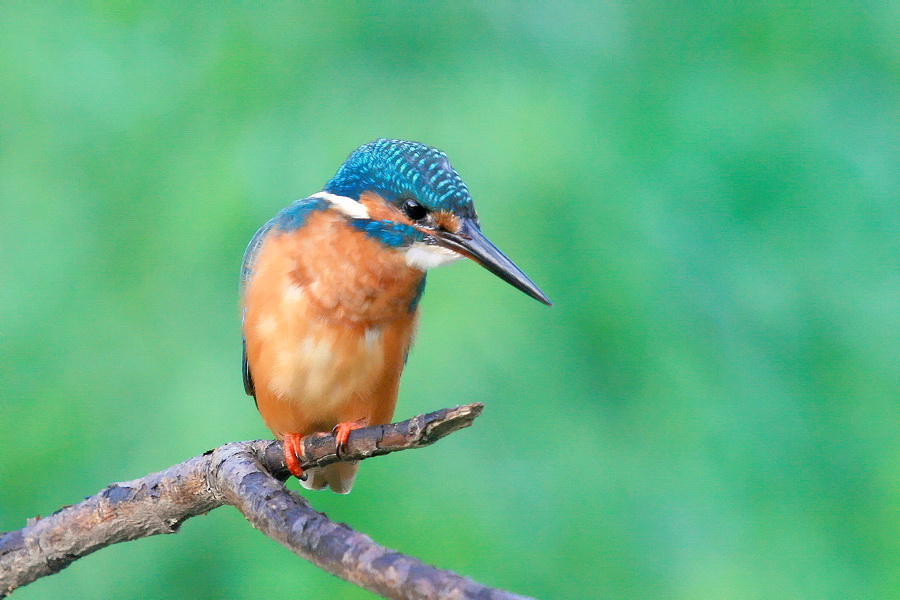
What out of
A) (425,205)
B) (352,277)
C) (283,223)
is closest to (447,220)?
(425,205)

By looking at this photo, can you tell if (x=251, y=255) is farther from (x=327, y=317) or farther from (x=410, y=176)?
(x=410, y=176)

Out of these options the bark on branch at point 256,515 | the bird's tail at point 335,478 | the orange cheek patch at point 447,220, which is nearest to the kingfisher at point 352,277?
the orange cheek patch at point 447,220

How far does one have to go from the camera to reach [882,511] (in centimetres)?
220

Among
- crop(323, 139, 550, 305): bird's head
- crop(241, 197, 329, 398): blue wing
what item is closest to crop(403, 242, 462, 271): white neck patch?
crop(323, 139, 550, 305): bird's head

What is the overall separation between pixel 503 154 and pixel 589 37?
395 mm

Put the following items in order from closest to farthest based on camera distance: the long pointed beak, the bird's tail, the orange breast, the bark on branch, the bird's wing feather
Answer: the bark on branch, the long pointed beak, the orange breast, the bird's wing feather, the bird's tail

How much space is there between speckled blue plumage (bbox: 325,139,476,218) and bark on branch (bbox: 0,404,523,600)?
338 millimetres

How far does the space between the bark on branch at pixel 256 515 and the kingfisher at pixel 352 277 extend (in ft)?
0.33

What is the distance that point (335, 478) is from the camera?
1.72m

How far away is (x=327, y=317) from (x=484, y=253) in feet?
0.84

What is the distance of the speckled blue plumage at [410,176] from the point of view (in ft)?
4.16

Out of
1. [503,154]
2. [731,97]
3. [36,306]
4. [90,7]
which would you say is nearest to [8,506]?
[36,306]

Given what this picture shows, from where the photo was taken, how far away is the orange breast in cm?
134

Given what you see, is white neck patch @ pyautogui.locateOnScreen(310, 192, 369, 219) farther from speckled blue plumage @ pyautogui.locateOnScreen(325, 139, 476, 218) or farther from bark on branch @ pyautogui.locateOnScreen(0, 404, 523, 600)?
bark on branch @ pyautogui.locateOnScreen(0, 404, 523, 600)
